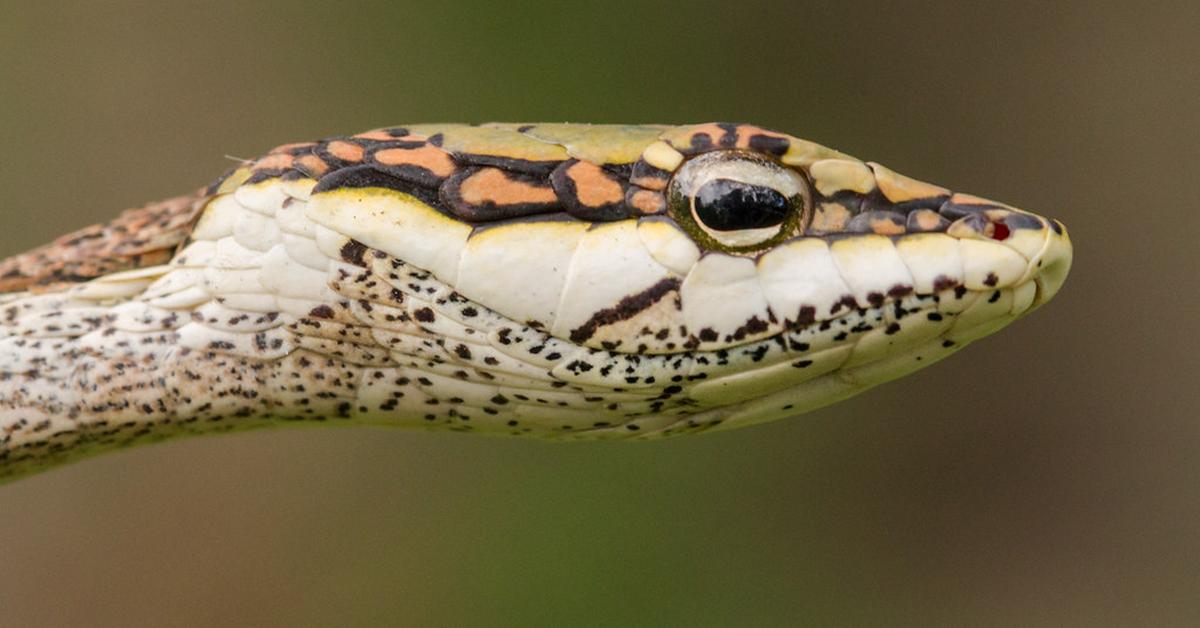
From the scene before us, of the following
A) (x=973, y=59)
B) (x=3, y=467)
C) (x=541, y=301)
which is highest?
(x=973, y=59)

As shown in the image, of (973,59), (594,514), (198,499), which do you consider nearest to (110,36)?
(198,499)

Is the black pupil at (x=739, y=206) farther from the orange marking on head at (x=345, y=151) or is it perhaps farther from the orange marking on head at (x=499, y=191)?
the orange marking on head at (x=345, y=151)

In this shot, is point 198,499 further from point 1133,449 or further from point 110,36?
point 1133,449

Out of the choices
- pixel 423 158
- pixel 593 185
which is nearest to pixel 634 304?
pixel 593 185

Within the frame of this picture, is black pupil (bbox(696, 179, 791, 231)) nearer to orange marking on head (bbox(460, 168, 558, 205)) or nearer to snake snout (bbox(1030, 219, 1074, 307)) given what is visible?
orange marking on head (bbox(460, 168, 558, 205))

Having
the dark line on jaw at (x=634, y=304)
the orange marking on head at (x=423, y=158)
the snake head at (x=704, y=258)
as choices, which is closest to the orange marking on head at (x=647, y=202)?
the snake head at (x=704, y=258)

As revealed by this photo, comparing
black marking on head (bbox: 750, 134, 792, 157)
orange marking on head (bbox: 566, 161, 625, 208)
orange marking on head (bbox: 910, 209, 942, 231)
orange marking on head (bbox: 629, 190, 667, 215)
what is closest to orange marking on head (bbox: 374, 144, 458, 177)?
orange marking on head (bbox: 566, 161, 625, 208)
